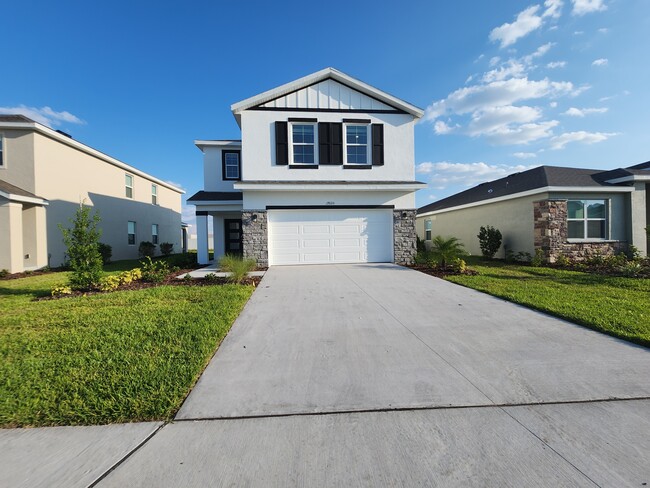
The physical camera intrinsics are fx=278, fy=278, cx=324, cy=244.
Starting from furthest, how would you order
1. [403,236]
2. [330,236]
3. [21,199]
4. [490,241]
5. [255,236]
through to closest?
[490,241]
[403,236]
[330,236]
[255,236]
[21,199]

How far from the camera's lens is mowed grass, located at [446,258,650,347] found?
449 centimetres

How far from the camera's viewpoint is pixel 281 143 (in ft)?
36.9

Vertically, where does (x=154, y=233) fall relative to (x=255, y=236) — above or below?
above

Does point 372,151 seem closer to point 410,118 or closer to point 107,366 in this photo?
point 410,118

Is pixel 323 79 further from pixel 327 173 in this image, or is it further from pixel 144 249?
pixel 144 249

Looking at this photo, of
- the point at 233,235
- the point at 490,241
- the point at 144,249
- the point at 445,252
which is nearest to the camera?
the point at 445,252

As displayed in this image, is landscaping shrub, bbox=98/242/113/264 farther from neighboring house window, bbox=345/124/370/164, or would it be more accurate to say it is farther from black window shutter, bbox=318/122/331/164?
neighboring house window, bbox=345/124/370/164

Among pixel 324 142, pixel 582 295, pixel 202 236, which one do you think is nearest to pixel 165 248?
pixel 202 236

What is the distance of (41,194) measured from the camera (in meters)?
11.9

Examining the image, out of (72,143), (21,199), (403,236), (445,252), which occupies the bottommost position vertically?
(445,252)

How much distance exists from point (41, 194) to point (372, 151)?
14226mm

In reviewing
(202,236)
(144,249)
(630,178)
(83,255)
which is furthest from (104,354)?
(630,178)

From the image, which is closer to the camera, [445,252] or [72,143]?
[445,252]

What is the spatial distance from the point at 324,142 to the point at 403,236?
200 inches
